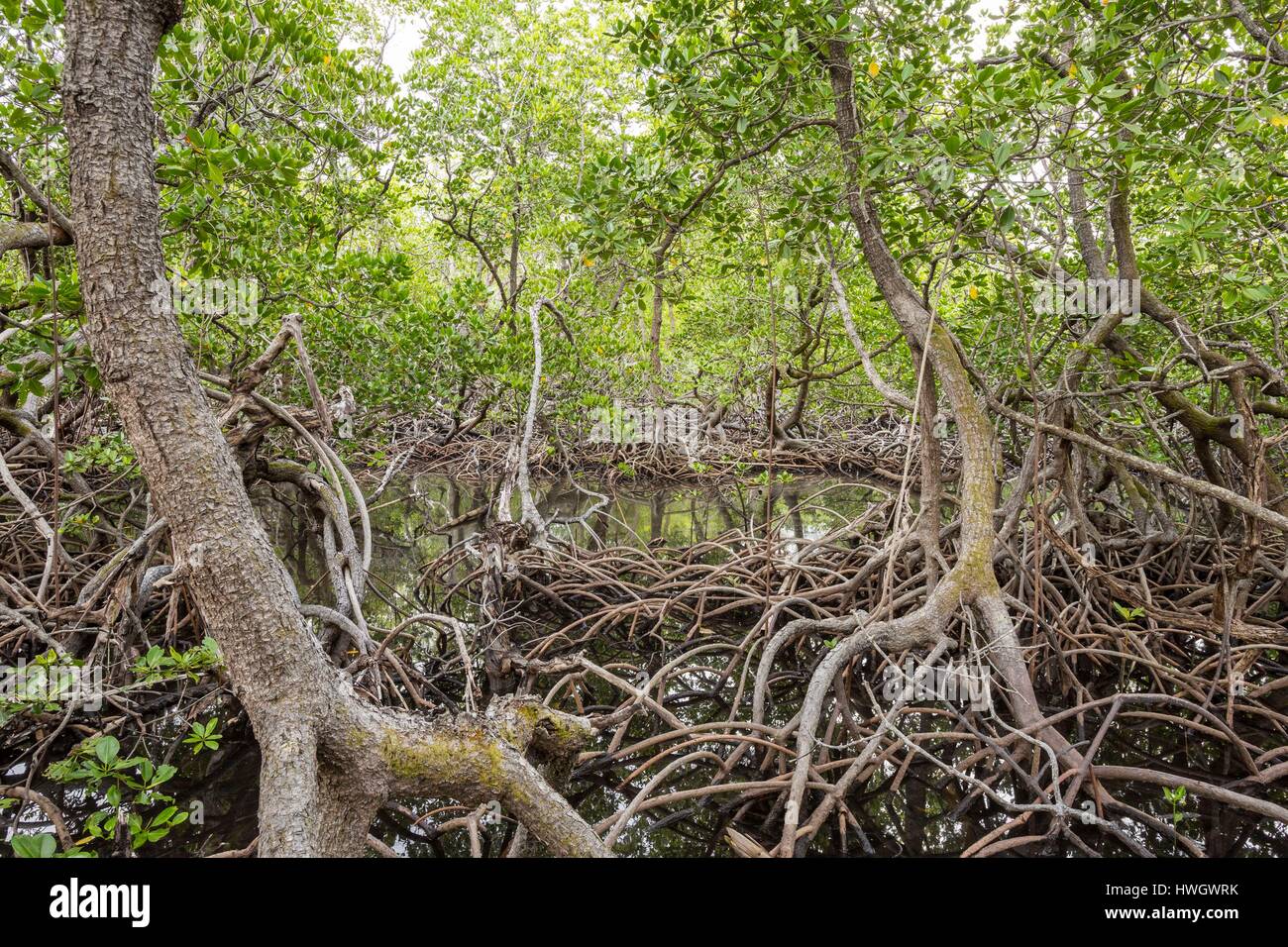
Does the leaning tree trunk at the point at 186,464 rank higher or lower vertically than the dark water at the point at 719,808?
higher

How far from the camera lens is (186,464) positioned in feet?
3.99

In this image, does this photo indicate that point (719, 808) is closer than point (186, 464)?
No

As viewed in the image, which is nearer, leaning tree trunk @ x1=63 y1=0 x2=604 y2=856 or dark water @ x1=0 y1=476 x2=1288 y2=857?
leaning tree trunk @ x1=63 y1=0 x2=604 y2=856

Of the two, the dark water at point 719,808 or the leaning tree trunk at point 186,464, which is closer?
the leaning tree trunk at point 186,464

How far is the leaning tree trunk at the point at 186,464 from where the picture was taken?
117 cm

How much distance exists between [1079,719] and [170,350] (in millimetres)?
3402

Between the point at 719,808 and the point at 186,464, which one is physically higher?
the point at 186,464

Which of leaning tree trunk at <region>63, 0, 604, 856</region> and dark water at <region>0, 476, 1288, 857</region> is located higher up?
leaning tree trunk at <region>63, 0, 604, 856</region>

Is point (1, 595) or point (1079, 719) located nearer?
point (1079, 719)

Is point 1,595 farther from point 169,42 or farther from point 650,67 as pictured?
point 650,67

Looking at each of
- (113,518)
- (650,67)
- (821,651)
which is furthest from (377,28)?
(821,651)

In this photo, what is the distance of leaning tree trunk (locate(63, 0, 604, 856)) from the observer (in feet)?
3.84
